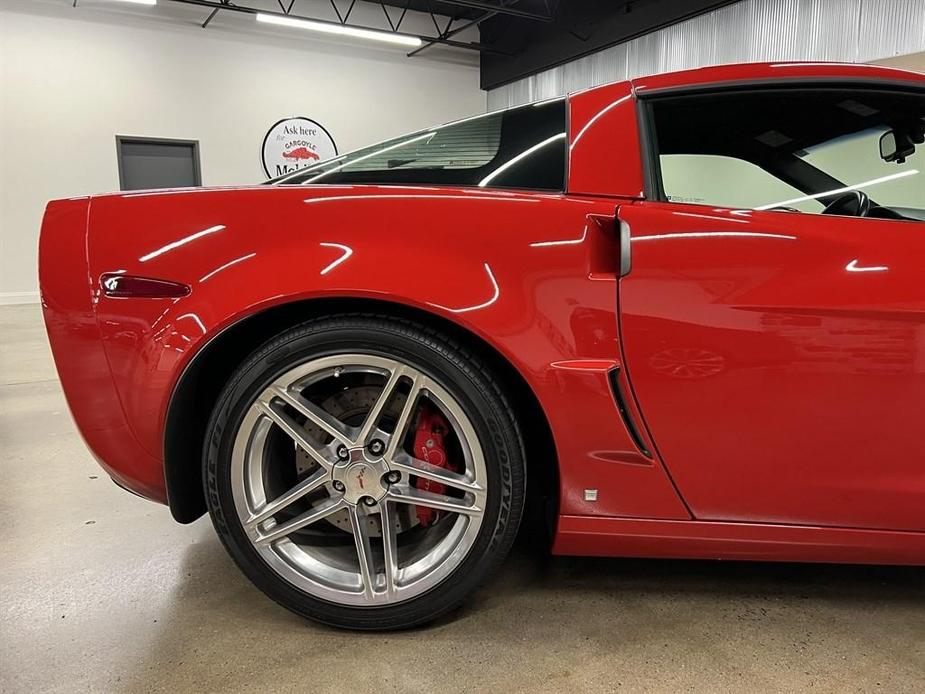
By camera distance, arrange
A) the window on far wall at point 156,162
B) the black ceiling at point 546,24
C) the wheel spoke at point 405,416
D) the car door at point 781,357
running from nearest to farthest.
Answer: the car door at point 781,357, the wheel spoke at point 405,416, the black ceiling at point 546,24, the window on far wall at point 156,162

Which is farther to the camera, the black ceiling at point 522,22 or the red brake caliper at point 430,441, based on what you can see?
the black ceiling at point 522,22

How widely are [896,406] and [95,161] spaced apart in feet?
35.0

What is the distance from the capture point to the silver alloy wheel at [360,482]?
1263 millimetres

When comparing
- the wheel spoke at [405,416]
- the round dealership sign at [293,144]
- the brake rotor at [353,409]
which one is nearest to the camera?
the wheel spoke at [405,416]

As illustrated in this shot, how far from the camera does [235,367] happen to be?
4.57ft

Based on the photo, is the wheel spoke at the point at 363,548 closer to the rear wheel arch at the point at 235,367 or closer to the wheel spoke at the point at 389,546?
the wheel spoke at the point at 389,546

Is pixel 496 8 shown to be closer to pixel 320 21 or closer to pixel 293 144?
pixel 320 21

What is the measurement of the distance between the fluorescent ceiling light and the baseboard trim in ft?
17.7

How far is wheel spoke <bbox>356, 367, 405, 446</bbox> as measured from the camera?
4.12 feet

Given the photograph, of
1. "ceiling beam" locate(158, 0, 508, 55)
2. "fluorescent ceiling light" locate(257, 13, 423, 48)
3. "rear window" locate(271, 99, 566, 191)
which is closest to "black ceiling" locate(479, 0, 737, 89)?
"ceiling beam" locate(158, 0, 508, 55)

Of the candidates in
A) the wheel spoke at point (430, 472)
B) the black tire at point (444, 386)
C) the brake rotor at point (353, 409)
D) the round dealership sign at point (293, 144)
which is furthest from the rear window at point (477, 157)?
the round dealership sign at point (293, 144)

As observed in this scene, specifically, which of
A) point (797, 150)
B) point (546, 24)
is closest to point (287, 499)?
point (797, 150)

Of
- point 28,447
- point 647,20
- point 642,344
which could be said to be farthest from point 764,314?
point 647,20

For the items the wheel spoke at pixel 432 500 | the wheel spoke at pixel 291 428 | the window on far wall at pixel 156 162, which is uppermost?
the window on far wall at pixel 156 162
